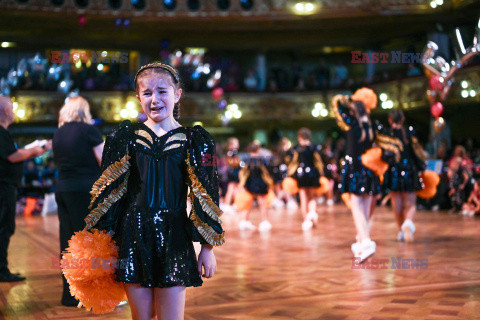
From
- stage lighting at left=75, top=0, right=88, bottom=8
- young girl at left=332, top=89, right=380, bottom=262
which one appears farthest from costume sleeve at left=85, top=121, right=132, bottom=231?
stage lighting at left=75, top=0, right=88, bottom=8

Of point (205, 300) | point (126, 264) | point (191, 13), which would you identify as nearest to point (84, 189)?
point (205, 300)

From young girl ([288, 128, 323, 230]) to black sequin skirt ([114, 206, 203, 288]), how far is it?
7382mm

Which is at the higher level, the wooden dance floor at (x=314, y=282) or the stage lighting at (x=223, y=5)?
the stage lighting at (x=223, y=5)

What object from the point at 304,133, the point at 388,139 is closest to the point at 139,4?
the point at 304,133

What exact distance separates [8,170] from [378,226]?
20.9ft

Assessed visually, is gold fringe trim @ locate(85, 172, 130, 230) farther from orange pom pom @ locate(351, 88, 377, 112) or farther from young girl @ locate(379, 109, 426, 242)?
young girl @ locate(379, 109, 426, 242)

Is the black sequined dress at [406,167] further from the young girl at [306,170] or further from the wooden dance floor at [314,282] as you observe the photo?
the young girl at [306,170]

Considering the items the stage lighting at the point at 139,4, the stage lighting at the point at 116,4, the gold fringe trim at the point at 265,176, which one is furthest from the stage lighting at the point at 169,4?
the gold fringe trim at the point at 265,176

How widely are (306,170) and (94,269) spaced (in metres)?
7.73

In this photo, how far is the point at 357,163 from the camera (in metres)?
6.39

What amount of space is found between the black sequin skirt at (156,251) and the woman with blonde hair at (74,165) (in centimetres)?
188

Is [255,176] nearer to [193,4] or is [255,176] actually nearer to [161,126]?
[161,126]

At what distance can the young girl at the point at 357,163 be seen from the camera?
20.3 feet

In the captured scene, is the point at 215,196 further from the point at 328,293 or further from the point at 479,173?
the point at 479,173
